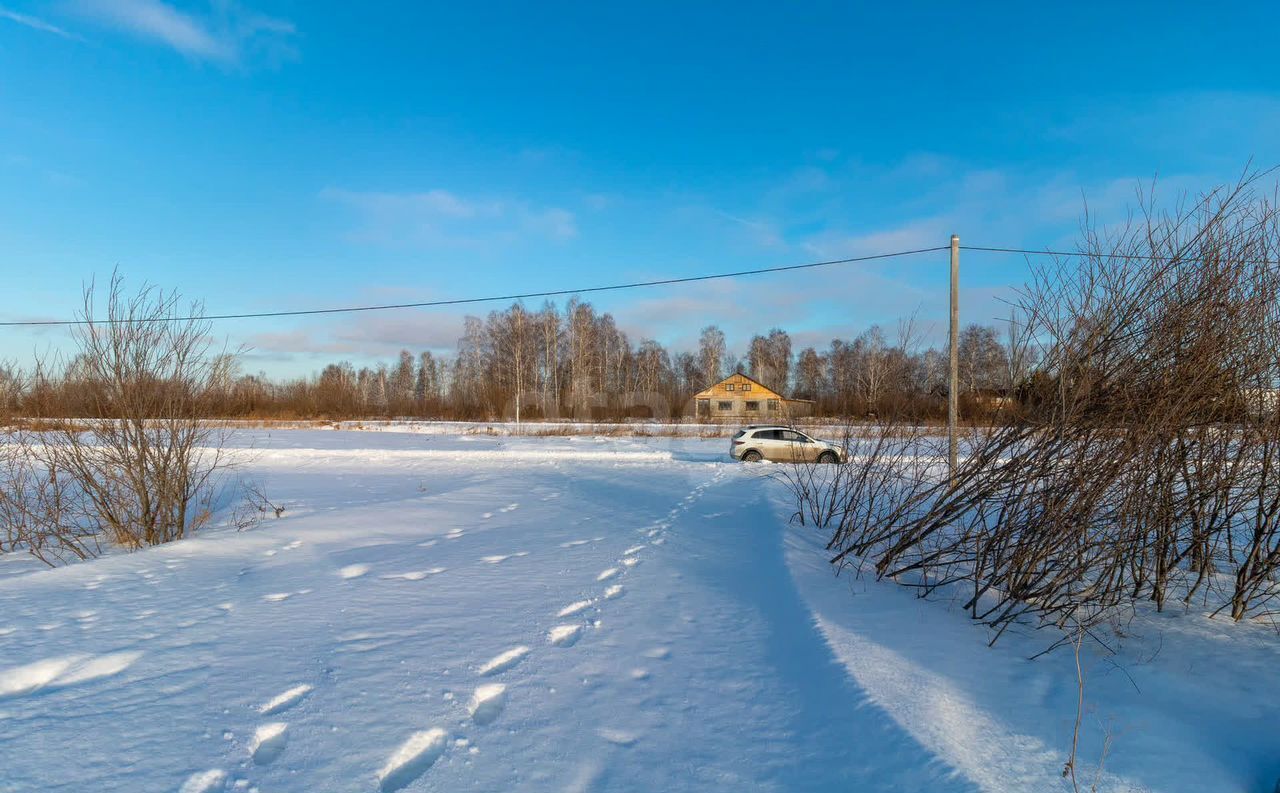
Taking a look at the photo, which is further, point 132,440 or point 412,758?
point 132,440

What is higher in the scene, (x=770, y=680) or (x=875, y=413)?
(x=875, y=413)

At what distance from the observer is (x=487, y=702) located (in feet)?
11.5

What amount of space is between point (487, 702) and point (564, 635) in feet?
3.60

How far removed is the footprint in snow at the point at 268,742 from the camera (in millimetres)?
2877

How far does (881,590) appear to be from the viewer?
562cm

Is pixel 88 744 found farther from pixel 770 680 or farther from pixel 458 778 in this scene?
pixel 770 680

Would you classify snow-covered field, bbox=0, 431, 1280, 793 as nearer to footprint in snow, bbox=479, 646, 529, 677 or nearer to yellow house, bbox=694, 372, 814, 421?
footprint in snow, bbox=479, 646, 529, 677

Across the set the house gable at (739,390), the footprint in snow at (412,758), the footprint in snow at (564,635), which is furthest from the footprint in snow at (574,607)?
the house gable at (739,390)

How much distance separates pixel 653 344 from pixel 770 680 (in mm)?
62548

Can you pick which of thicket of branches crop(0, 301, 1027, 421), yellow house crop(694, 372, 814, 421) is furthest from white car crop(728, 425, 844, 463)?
yellow house crop(694, 372, 814, 421)

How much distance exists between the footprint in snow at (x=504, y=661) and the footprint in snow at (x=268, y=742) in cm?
110

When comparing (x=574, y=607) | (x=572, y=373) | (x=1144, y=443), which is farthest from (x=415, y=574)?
(x=572, y=373)

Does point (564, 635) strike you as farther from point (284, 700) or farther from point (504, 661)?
point (284, 700)

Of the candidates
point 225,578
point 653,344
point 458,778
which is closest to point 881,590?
point 458,778
